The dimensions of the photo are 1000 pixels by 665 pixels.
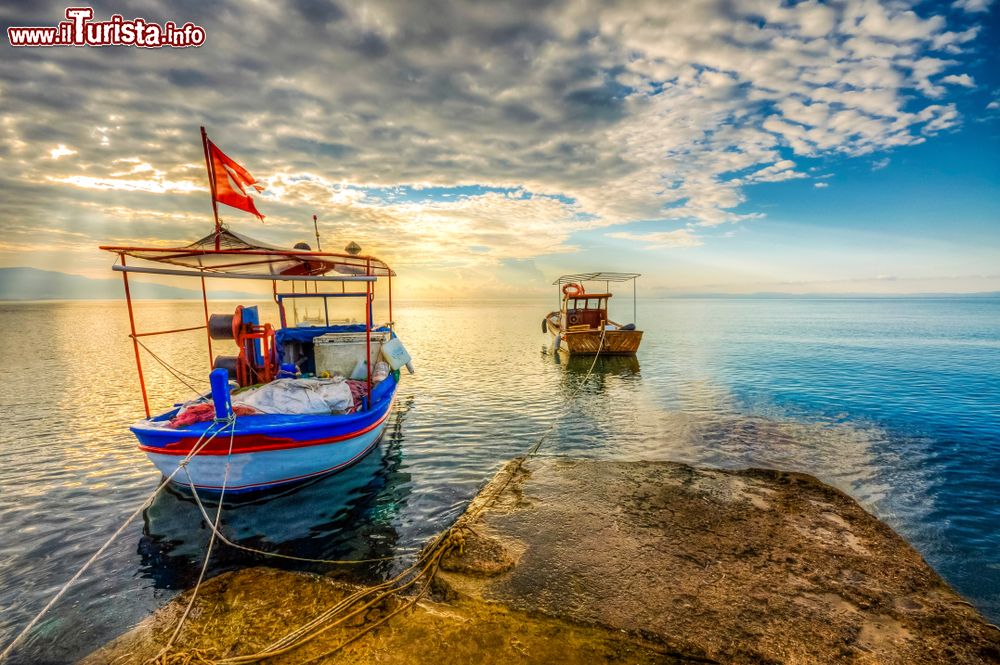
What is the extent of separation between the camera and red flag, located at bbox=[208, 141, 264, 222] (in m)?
8.23

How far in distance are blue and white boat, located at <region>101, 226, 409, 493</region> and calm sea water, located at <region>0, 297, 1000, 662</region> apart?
84 centimetres

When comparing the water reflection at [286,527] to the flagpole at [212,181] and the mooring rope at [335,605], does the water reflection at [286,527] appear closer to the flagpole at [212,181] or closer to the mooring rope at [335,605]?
the mooring rope at [335,605]

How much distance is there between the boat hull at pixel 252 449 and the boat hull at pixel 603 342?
19312 millimetres

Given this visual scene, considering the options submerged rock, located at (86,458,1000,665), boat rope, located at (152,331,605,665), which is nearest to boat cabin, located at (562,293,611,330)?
submerged rock, located at (86,458,1000,665)

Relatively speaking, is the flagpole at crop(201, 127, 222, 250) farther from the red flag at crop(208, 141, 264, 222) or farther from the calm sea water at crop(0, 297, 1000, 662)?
the calm sea water at crop(0, 297, 1000, 662)

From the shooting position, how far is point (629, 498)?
25.6 feet

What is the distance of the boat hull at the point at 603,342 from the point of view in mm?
26436

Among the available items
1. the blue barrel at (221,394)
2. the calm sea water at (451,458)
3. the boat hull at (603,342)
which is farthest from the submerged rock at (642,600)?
the boat hull at (603,342)

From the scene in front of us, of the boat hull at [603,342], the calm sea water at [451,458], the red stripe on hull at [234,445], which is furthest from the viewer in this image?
the boat hull at [603,342]

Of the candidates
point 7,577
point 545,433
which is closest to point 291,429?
point 7,577

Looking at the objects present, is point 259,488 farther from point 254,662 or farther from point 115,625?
point 254,662

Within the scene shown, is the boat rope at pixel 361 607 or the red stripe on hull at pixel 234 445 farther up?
the red stripe on hull at pixel 234 445

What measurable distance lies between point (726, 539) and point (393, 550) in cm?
534

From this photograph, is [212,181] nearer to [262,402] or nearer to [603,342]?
[262,402]
